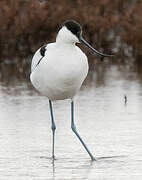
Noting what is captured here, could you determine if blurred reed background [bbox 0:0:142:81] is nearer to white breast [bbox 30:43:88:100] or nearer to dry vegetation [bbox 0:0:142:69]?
dry vegetation [bbox 0:0:142:69]

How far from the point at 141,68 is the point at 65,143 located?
6.75 meters

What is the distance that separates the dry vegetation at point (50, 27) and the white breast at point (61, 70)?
8.93m

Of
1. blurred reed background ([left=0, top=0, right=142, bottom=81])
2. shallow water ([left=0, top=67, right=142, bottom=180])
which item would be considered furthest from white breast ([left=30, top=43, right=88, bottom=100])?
blurred reed background ([left=0, top=0, right=142, bottom=81])

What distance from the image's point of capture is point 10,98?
10984 millimetres

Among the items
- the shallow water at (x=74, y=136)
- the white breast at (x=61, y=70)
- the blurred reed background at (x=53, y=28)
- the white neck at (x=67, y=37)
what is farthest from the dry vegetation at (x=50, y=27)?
the white neck at (x=67, y=37)

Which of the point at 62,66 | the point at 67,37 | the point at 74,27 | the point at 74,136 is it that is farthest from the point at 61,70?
the point at 74,136

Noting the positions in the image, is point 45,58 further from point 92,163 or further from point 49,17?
point 49,17

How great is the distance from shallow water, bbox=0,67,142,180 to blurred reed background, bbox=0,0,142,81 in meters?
4.31

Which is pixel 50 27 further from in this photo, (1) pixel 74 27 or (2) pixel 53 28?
(1) pixel 74 27

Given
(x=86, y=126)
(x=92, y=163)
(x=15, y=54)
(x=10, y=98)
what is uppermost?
(x=92, y=163)

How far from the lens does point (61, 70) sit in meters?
7.12

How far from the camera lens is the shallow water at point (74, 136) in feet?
21.9

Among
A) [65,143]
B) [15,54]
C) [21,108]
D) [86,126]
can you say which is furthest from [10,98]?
[15,54]

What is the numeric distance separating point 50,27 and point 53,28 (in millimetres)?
91
